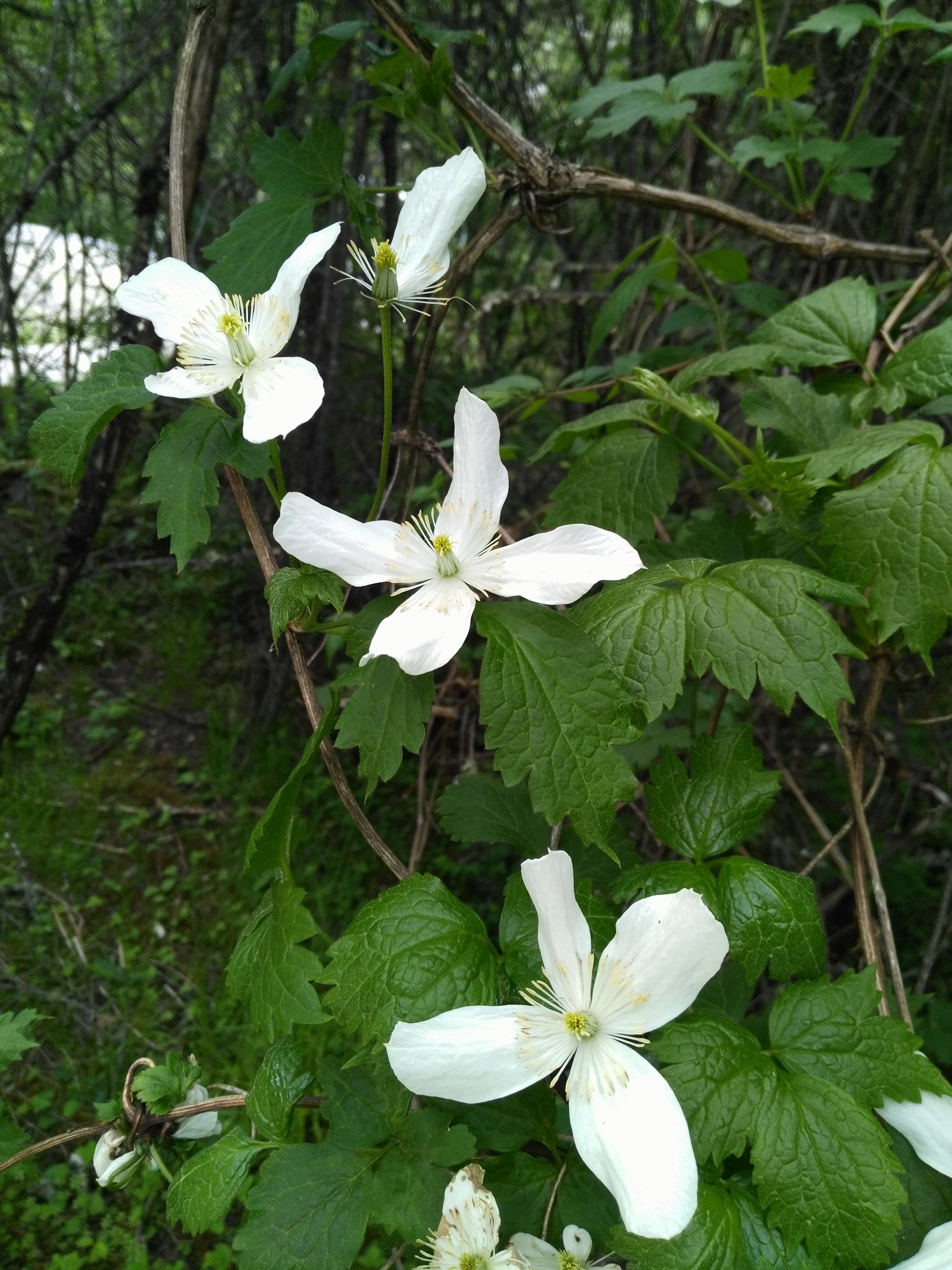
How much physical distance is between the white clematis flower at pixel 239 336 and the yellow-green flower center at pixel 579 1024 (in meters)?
0.63

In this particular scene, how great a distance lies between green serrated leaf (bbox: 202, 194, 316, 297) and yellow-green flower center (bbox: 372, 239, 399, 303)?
0.67ft

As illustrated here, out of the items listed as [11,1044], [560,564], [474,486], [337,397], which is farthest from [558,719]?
[337,397]

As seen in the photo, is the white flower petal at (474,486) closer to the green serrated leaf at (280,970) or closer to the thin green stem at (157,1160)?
the green serrated leaf at (280,970)

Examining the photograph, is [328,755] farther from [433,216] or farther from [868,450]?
[868,450]

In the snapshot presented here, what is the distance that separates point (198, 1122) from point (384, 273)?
1.09m

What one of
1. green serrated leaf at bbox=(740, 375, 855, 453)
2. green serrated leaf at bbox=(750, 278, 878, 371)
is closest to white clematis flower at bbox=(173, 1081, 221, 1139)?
green serrated leaf at bbox=(740, 375, 855, 453)

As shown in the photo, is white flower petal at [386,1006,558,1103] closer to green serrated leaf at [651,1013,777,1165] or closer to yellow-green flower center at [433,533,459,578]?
green serrated leaf at [651,1013,777,1165]

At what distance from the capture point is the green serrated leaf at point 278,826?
870 mm

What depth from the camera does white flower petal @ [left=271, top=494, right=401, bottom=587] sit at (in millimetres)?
817

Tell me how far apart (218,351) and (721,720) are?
1503 mm

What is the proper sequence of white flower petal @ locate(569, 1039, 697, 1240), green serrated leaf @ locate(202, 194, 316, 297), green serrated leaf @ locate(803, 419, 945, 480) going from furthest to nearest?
green serrated leaf @ locate(202, 194, 316, 297)
green serrated leaf @ locate(803, 419, 945, 480)
white flower petal @ locate(569, 1039, 697, 1240)

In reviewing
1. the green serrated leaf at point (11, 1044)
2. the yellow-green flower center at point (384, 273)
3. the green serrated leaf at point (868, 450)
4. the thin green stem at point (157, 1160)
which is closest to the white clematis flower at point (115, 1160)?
the thin green stem at point (157, 1160)

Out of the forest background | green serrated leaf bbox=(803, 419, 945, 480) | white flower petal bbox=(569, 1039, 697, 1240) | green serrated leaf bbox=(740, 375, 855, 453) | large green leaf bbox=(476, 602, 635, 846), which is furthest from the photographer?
the forest background

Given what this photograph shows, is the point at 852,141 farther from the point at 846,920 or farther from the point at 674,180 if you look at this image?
the point at 846,920
